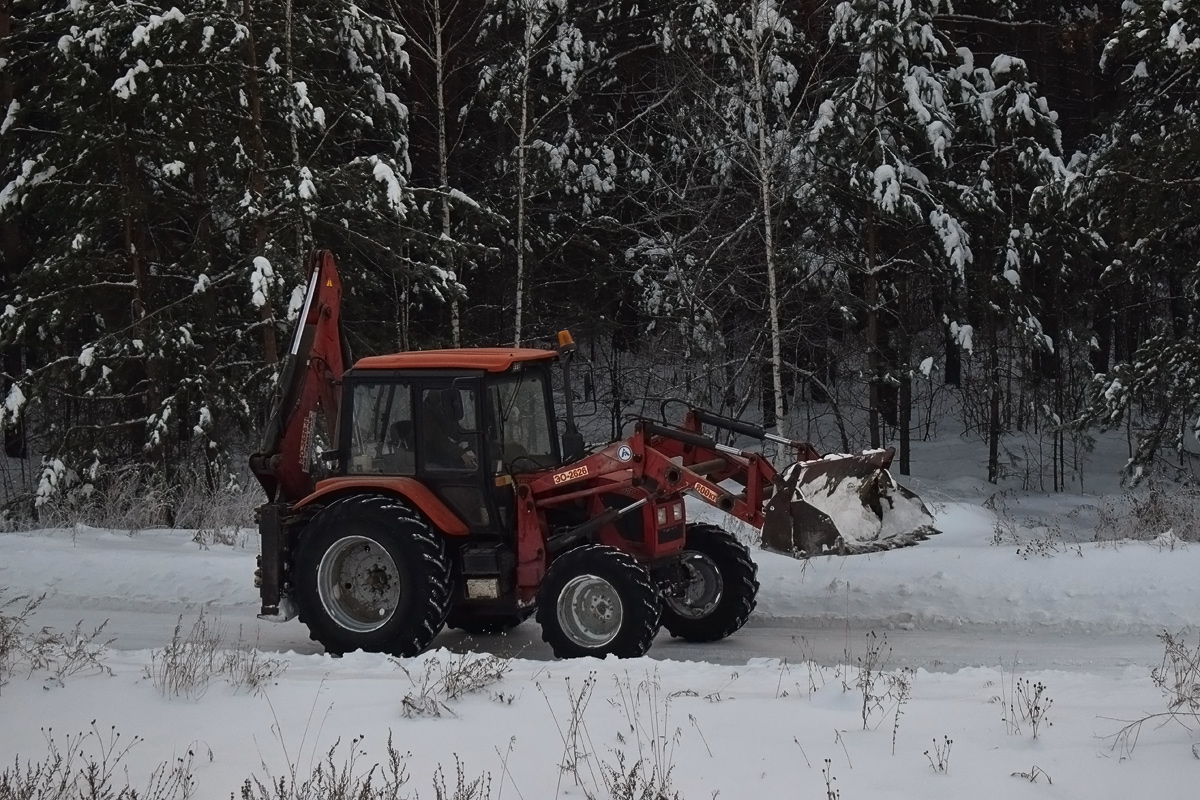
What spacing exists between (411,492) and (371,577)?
75cm

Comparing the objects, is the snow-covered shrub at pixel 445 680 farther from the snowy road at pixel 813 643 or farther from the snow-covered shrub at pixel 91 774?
the snowy road at pixel 813 643

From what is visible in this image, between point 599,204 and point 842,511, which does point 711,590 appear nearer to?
point 842,511

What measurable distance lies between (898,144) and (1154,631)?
1288cm

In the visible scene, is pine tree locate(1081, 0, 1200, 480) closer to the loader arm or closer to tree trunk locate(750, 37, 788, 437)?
tree trunk locate(750, 37, 788, 437)

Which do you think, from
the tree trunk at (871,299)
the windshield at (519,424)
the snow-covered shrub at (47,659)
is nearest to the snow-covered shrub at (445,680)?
the windshield at (519,424)

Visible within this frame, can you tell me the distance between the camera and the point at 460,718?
6.73m

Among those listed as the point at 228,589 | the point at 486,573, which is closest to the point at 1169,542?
the point at 486,573

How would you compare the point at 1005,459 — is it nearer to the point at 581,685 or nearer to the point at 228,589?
the point at 228,589

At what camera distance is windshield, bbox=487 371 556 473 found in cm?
904

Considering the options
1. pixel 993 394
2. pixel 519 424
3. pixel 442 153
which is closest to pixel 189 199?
pixel 442 153

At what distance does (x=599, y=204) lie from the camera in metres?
22.7

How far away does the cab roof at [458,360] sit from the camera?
29.4 feet

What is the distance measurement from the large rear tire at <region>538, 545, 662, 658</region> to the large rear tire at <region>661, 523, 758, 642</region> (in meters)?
0.94

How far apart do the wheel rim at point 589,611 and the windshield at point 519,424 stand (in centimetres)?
104
